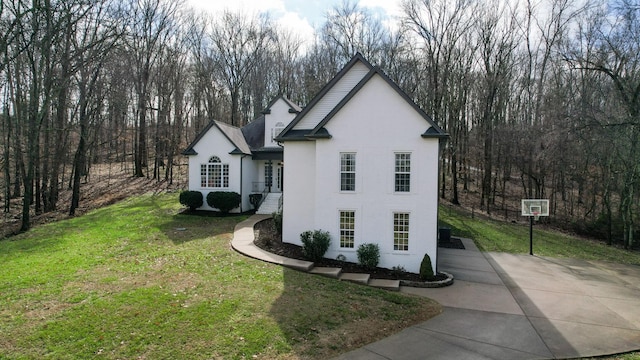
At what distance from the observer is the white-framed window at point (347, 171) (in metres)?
13.8

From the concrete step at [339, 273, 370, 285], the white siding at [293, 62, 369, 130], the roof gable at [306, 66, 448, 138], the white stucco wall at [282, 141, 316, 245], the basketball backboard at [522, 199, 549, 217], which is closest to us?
the concrete step at [339, 273, 370, 285]

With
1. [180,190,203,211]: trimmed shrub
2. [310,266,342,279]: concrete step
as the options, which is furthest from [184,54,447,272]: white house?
[180,190,203,211]: trimmed shrub

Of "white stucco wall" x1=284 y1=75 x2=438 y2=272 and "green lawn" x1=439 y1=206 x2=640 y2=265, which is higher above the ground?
"white stucco wall" x1=284 y1=75 x2=438 y2=272

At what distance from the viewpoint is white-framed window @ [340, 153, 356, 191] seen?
1384 centimetres

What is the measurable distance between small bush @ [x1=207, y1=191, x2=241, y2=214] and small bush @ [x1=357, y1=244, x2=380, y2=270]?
39.5 ft

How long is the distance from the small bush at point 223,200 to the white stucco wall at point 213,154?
77cm

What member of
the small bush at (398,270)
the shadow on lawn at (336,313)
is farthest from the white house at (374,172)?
the shadow on lawn at (336,313)

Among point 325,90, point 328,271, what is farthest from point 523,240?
point 325,90

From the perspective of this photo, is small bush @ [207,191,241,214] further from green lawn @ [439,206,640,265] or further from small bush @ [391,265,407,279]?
green lawn @ [439,206,640,265]

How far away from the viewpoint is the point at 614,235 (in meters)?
23.7

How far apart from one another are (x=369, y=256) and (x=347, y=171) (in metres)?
3.46

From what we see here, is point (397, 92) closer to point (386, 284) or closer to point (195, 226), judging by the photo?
point (386, 284)

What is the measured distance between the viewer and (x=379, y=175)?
13500 mm

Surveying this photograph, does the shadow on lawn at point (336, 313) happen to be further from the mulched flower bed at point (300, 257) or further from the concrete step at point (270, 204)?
the concrete step at point (270, 204)
